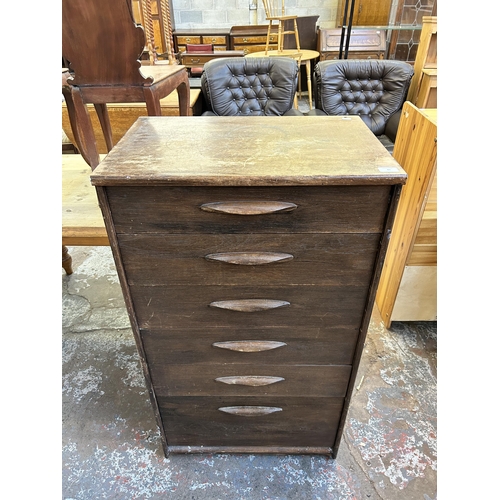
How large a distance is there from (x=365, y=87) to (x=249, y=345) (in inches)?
100

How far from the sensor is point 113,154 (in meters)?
0.71

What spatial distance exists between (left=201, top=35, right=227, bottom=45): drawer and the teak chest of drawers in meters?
4.88

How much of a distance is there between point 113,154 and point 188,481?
98cm

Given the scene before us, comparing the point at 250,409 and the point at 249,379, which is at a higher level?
the point at 249,379

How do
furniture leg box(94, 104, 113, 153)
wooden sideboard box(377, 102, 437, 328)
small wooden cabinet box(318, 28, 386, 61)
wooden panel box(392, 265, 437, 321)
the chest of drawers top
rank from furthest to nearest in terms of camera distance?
small wooden cabinet box(318, 28, 386, 61), furniture leg box(94, 104, 113, 153), wooden panel box(392, 265, 437, 321), wooden sideboard box(377, 102, 437, 328), the chest of drawers top

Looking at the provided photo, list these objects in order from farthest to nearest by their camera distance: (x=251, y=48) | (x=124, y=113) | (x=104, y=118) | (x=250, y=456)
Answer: (x=251, y=48), (x=124, y=113), (x=104, y=118), (x=250, y=456)

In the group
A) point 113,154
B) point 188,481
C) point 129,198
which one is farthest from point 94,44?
point 188,481

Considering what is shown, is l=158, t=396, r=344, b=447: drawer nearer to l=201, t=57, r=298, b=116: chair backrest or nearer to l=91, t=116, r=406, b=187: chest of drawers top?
l=91, t=116, r=406, b=187: chest of drawers top

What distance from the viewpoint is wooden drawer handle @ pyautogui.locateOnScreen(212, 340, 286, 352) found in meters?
0.86

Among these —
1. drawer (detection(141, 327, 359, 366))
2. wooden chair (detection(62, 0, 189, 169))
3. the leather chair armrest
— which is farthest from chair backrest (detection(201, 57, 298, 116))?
drawer (detection(141, 327, 359, 366))

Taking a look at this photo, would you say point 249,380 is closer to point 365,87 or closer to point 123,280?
point 123,280

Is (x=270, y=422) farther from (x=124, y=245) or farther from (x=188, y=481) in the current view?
(x=124, y=245)

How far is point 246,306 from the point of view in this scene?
0.79m

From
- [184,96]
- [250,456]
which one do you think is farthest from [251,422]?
[184,96]
